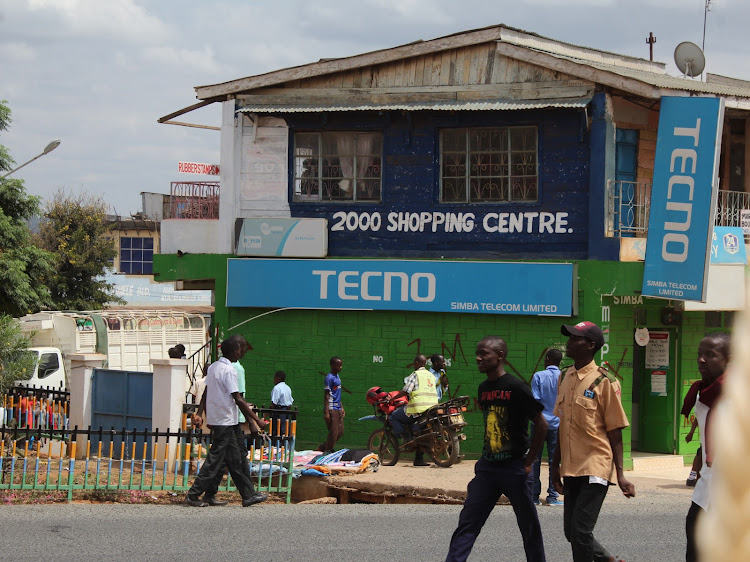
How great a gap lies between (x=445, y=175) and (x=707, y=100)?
431 cm

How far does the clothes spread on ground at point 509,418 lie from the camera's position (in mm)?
6301

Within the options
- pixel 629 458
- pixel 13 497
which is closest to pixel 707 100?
pixel 629 458

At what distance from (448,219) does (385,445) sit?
3882 millimetres

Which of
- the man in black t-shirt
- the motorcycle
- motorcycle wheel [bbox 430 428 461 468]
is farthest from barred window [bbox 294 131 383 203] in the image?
the man in black t-shirt

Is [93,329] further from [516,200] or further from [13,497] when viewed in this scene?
[13,497]

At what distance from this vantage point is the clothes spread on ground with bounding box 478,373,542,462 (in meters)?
6.30

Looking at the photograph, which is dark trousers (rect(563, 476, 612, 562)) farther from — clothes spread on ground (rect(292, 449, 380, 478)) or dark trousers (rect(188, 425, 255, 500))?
clothes spread on ground (rect(292, 449, 380, 478))

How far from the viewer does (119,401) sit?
13992mm

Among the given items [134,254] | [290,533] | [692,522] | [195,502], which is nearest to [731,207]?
[195,502]

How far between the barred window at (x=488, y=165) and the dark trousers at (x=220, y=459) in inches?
281

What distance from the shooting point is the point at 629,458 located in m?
14.8

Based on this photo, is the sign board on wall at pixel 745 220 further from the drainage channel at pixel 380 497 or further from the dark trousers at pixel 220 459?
the dark trousers at pixel 220 459

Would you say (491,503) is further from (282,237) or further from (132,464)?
(282,237)

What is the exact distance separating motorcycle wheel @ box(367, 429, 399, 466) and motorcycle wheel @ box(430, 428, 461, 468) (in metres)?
0.57
